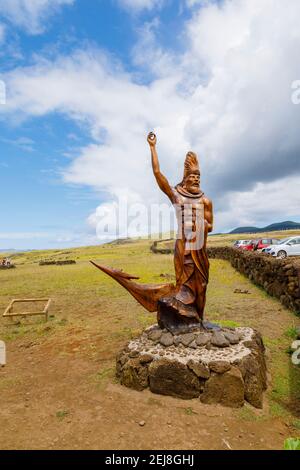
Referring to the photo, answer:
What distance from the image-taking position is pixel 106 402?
5586mm

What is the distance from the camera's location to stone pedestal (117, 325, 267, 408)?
5.52m

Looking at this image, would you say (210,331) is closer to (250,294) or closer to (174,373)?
(174,373)

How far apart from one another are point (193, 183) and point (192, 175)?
18 cm

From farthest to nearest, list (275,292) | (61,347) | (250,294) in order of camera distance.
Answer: (250,294), (275,292), (61,347)

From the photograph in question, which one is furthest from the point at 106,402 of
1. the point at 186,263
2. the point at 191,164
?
the point at 191,164

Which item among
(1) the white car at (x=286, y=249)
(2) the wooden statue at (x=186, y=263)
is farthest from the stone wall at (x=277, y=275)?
(2) the wooden statue at (x=186, y=263)

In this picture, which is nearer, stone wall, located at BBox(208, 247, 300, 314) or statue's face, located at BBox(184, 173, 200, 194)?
statue's face, located at BBox(184, 173, 200, 194)

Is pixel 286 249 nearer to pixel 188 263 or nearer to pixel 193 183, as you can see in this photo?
pixel 193 183

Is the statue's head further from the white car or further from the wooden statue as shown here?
the white car

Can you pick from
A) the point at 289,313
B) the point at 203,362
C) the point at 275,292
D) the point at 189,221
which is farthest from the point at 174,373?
the point at 275,292

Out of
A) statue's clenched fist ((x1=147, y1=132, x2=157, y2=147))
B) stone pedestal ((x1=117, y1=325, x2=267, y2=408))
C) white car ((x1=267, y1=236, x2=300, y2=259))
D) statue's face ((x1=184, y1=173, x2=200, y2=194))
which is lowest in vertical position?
stone pedestal ((x1=117, y1=325, x2=267, y2=408))

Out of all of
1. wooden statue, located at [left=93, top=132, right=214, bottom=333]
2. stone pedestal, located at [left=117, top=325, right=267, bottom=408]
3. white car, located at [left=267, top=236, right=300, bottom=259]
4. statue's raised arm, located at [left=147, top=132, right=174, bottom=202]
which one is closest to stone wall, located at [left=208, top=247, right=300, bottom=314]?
white car, located at [left=267, top=236, right=300, bottom=259]

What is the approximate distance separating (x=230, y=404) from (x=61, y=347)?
4.82 meters
